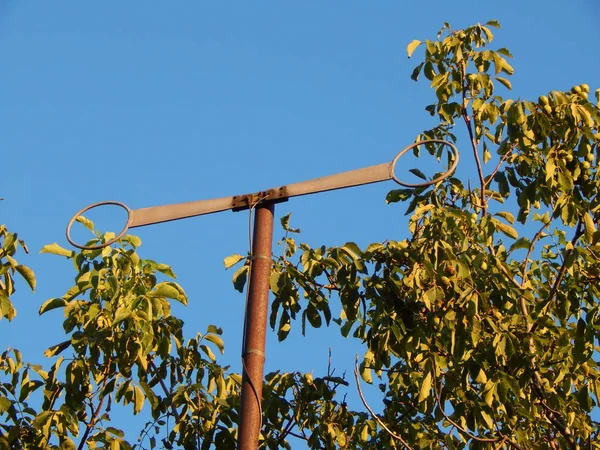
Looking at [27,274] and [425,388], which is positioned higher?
[27,274]

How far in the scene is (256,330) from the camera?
3.93 m

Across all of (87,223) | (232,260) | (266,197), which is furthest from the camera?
(87,223)

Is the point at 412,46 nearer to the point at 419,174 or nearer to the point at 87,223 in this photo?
the point at 419,174

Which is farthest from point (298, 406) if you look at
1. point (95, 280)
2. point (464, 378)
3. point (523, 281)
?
point (523, 281)

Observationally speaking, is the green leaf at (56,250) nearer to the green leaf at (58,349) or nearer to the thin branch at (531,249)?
the green leaf at (58,349)

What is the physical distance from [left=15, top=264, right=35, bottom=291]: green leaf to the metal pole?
2.23 meters

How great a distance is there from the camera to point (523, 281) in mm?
7016

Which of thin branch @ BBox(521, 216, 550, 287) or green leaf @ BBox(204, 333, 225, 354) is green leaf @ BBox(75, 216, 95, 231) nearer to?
green leaf @ BBox(204, 333, 225, 354)

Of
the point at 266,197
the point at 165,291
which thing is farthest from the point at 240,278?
the point at 266,197

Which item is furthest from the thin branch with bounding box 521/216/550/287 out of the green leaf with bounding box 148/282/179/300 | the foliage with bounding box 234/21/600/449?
the green leaf with bounding box 148/282/179/300

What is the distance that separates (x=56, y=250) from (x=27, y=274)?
0.23m

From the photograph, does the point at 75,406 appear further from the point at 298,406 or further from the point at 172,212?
the point at 172,212

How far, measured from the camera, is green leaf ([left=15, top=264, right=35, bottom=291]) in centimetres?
582

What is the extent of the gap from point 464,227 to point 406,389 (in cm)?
130
